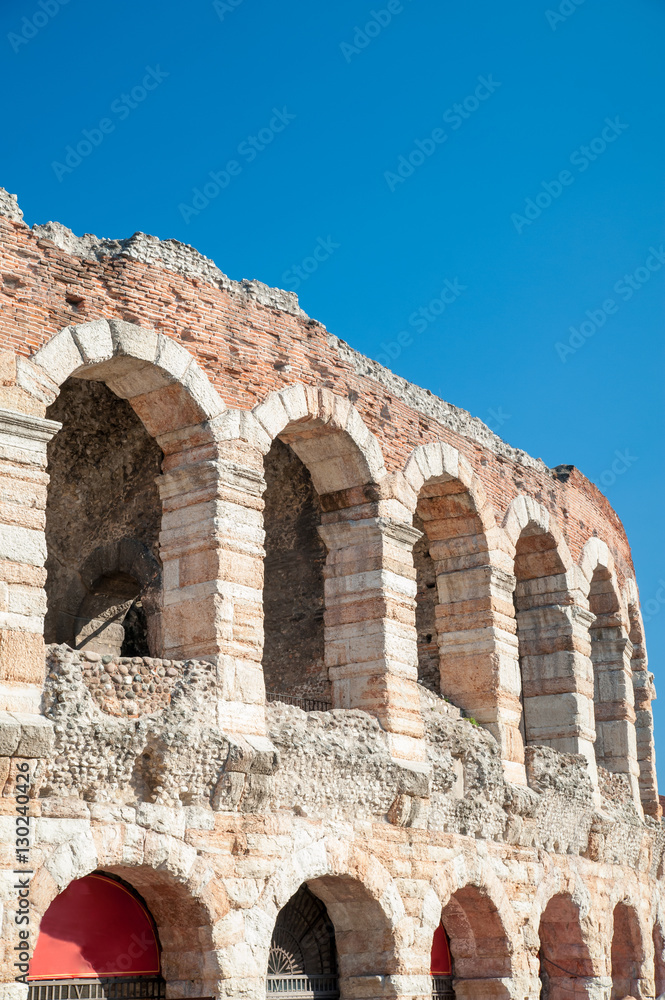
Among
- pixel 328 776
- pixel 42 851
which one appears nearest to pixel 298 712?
pixel 328 776

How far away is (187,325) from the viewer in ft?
31.6

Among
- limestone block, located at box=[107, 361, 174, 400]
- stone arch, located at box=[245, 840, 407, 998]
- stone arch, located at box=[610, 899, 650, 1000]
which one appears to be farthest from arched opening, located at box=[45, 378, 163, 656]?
stone arch, located at box=[610, 899, 650, 1000]

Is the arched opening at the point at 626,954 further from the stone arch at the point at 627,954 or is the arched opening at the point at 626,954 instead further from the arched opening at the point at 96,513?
the arched opening at the point at 96,513

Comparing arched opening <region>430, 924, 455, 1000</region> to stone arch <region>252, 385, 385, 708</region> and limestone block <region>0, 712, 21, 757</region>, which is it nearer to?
stone arch <region>252, 385, 385, 708</region>

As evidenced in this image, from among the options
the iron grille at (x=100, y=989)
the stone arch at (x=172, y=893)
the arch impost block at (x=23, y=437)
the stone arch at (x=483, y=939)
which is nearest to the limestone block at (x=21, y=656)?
the stone arch at (x=172, y=893)

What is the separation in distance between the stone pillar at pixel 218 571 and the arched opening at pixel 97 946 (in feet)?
4.56

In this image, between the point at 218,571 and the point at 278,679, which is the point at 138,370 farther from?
the point at 278,679

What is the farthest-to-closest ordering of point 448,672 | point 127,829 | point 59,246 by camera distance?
point 448,672 → point 59,246 → point 127,829

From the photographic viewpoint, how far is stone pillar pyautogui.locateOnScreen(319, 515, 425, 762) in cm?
1038

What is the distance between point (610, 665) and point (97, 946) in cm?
855

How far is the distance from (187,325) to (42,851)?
4.09 meters

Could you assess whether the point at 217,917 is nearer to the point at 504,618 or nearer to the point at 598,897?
the point at 504,618

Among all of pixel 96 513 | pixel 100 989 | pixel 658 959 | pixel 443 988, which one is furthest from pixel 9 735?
pixel 658 959

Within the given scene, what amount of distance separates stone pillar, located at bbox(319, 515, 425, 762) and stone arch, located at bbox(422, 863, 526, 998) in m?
1.64
